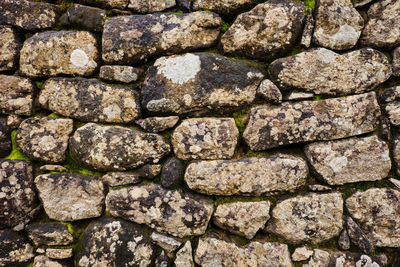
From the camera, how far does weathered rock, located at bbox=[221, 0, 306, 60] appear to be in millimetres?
1973

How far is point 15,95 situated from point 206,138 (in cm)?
179

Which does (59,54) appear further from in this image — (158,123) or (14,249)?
(14,249)

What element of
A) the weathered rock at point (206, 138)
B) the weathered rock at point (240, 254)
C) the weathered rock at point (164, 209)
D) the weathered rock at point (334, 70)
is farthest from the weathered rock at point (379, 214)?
the weathered rock at point (164, 209)

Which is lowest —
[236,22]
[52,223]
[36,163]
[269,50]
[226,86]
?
[52,223]

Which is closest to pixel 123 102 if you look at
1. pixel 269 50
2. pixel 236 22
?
pixel 236 22

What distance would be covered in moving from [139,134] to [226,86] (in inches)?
34.2

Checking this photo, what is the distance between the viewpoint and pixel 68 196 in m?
2.01

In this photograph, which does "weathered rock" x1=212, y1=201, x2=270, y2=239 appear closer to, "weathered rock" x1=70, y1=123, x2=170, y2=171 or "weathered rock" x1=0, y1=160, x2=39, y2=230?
"weathered rock" x1=70, y1=123, x2=170, y2=171

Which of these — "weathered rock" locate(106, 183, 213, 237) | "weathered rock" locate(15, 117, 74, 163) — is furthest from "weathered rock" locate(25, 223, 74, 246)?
"weathered rock" locate(15, 117, 74, 163)

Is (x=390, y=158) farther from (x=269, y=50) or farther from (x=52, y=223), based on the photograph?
(x=52, y=223)

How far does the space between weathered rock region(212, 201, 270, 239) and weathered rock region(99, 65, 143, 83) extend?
1.45 m

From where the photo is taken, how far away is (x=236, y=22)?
2.05 m

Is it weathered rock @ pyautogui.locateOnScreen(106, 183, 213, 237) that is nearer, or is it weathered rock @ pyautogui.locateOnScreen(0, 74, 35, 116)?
weathered rock @ pyautogui.locateOnScreen(106, 183, 213, 237)

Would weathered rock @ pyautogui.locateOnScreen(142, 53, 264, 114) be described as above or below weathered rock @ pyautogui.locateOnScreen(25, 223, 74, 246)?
above
